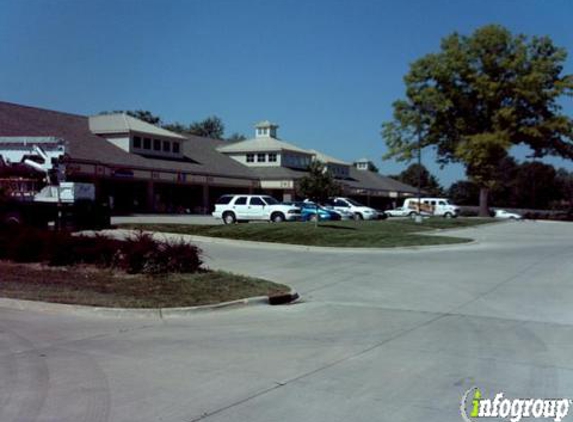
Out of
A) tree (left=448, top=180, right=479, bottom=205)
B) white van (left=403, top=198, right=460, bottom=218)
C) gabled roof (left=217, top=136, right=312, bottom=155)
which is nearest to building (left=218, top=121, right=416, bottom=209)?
gabled roof (left=217, top=136, right=312, bottom=155)

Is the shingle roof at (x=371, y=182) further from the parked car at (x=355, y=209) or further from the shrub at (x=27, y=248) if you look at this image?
the shrub at (x=27, y=248)

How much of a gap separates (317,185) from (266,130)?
37.7 meters

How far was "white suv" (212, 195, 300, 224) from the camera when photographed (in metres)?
37.3

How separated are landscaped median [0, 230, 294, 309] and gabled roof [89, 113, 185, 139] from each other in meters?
35.5

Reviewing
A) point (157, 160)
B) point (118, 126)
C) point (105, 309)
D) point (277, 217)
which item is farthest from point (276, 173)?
point (105, 309)

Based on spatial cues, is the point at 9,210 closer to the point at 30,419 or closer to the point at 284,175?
the point at 30,419

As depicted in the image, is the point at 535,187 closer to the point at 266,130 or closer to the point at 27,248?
the point at 266,130

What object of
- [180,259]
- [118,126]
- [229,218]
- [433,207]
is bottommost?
[180,259]

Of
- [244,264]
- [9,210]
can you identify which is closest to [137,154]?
[9,210]

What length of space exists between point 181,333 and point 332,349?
221 centimetres

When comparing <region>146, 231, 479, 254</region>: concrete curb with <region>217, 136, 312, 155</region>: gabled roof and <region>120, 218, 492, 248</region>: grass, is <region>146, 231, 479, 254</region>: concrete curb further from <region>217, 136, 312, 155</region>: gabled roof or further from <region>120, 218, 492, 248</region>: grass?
<region>217, 136, 312, 155</region>: gabled roof

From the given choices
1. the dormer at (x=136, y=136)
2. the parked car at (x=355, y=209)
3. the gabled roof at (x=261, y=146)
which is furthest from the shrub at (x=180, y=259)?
the gabled roof at (x=261, y=146)

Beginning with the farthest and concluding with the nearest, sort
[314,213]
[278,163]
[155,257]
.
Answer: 1. [278,163]
2. [314,213]
3. [155,257]

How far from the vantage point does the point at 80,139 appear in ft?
155
